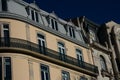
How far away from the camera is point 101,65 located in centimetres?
4741

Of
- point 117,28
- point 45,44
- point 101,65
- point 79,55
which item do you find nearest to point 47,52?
point 45,44

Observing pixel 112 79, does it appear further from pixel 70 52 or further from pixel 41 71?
pixel 41 71

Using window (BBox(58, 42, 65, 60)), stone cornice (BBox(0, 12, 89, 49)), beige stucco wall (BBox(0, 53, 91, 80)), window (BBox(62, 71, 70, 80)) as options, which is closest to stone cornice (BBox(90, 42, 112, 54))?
stone cornice (BBox(0, 12, 89, 49))

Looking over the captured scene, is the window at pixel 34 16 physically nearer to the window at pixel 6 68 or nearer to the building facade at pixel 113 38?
the window at pixel 6 68

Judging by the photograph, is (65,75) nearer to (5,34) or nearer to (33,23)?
(33,23)

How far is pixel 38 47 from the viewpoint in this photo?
3719 centimetres

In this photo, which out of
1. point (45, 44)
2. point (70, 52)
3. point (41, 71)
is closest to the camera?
point (41, 71)

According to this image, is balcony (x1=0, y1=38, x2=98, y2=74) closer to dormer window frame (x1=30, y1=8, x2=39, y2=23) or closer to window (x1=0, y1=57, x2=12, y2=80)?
window (x1=0, y1=57, x2=12, y2=80)

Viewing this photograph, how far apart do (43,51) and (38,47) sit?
0.85 meters

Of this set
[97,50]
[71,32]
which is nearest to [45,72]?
[71,32]

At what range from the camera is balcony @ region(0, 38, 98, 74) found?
3469cm

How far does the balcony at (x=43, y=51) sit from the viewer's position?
34.7m

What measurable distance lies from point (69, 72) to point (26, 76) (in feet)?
24.5

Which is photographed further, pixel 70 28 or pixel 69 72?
pixel 70 28
